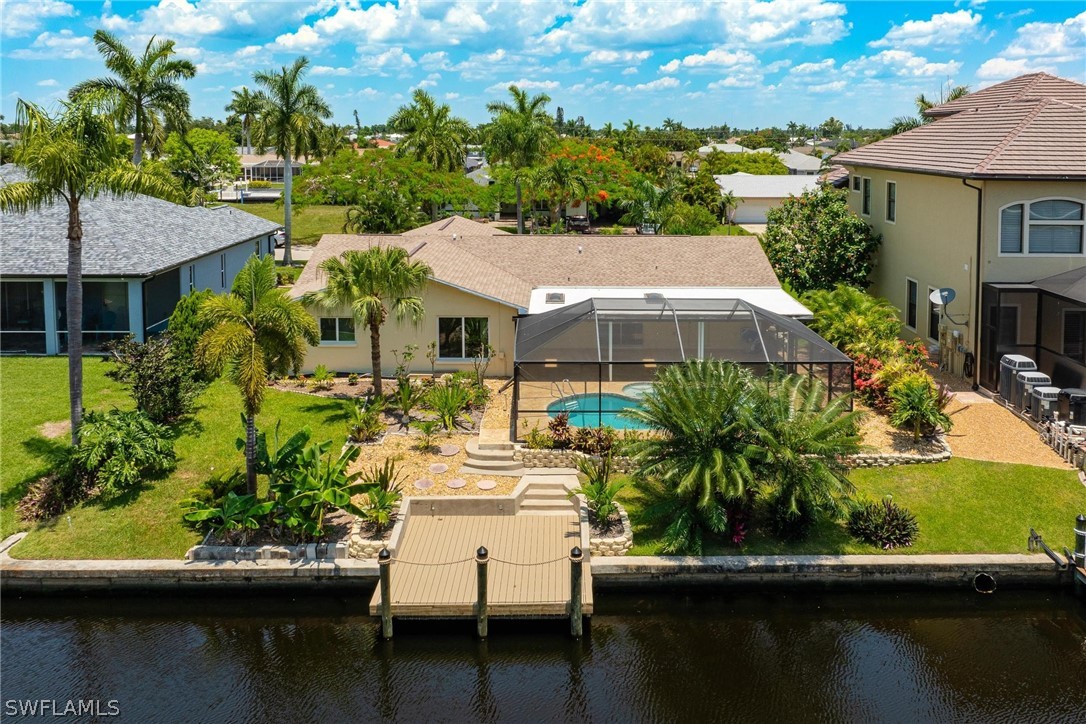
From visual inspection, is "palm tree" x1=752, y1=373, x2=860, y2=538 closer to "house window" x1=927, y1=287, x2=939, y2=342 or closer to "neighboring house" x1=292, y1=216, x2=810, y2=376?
"neighboring house" x1=292, y1=216, x2=810, y2=376

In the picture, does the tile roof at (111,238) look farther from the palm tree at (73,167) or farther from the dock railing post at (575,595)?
the dock railing post at (575,595)

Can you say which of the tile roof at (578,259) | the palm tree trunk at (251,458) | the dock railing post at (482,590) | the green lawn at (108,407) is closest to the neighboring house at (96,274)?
the green lawn at (108,407)

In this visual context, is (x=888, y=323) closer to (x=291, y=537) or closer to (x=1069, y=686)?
(x=1069, y=686)

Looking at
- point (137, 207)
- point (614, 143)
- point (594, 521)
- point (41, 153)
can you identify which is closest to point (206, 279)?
point (137, 207)

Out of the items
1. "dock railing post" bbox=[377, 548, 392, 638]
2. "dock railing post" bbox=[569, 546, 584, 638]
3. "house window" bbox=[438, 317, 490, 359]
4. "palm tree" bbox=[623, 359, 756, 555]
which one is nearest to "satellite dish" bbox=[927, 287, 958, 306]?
"palm tree" bbox=[623, 359, 756, 555]

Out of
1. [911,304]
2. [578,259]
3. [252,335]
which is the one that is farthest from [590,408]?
[911,304]
